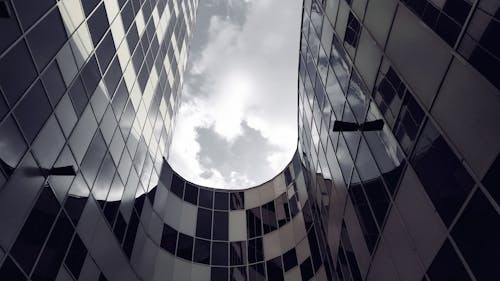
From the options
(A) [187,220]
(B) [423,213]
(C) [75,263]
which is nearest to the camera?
(B) [423,213]

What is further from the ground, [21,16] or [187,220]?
[21,16]

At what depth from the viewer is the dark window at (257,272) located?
2725cm

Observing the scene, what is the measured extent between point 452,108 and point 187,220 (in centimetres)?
2398

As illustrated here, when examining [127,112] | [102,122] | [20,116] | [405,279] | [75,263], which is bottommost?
[75,263]

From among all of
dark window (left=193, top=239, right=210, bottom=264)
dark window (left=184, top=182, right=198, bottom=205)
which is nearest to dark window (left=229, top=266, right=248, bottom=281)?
dark window (left=193, top=239, right=210, bottom=264)

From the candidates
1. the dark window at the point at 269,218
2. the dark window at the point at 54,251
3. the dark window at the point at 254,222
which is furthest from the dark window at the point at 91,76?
the dark window at the point at 269,218

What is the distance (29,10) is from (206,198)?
23137 mm

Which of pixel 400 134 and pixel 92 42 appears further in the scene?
pixel 92 42

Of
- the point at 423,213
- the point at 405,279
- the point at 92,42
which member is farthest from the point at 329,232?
the point at 92,42

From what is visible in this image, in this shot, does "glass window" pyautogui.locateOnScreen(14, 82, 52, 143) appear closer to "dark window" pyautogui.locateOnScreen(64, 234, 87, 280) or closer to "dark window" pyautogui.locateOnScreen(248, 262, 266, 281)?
"dark window" pyautogui.locateOnScreen(64, 234, 87, 280)

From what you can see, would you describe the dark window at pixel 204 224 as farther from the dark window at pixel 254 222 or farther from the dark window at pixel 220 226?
the dark window at pixel 254 222

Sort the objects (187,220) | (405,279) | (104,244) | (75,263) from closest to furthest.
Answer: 1. (405,279)
2. (75,263)
3. (104,244)
4. (187,220)

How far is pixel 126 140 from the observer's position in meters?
19.4

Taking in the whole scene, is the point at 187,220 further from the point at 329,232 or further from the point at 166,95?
the point at 329,232
